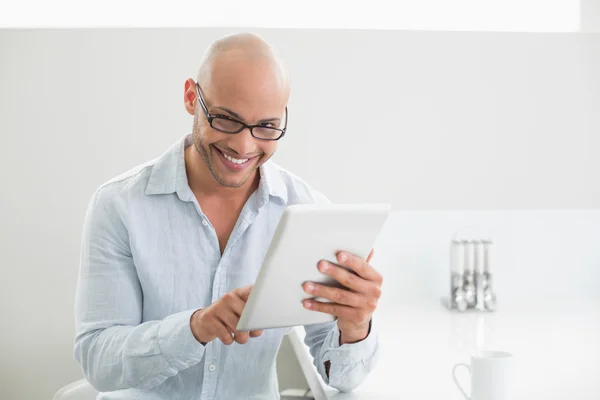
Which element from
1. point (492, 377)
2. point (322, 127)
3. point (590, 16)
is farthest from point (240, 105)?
point (590, 16)

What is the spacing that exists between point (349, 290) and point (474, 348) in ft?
2.91

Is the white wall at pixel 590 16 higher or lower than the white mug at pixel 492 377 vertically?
higher

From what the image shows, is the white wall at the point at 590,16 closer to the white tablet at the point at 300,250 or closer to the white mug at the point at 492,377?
the white mug at the point at 492,377

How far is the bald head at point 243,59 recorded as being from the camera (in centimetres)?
146

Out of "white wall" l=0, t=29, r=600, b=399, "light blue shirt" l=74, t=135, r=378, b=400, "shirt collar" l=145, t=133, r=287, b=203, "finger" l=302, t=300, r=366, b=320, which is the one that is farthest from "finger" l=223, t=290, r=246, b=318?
"white wall" l=0, t=29, r=600, b=399

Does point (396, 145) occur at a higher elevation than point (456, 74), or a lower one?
lower

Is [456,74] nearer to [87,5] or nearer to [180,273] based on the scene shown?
[87,5]

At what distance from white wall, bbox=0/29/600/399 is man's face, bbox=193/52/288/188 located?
4.19ft

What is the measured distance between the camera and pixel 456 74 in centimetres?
281

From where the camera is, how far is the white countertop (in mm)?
1652

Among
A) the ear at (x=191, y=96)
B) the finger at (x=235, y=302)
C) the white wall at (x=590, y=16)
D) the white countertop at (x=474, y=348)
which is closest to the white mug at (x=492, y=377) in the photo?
the white countertop at (x=474, y=348)

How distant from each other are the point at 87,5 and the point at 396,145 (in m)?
1.29

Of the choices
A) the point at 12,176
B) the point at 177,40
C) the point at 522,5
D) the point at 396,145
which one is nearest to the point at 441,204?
the point at 396,145

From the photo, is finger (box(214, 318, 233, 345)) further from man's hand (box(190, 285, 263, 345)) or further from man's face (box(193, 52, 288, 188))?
man's face (box(193, 52, 288, 188))
